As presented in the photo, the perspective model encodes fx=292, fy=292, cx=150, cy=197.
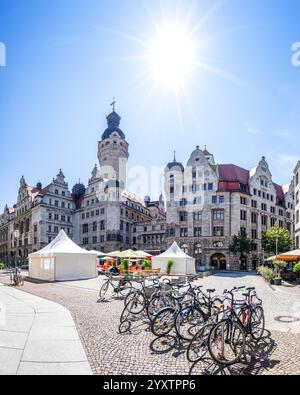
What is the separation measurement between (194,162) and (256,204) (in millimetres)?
14278

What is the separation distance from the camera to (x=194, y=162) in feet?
183

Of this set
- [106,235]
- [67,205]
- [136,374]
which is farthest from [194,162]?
[136,374]

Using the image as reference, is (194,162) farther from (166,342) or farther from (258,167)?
(166,342)

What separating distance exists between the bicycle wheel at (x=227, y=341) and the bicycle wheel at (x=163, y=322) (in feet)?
4.84

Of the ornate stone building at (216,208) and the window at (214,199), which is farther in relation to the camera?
the window at (214,199)

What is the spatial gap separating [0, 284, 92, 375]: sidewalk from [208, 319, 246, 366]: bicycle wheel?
7.90 feet

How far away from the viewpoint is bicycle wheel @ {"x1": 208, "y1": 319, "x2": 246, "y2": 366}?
222 inches

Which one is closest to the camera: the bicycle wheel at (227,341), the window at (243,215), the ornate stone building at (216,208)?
the bicycle wheel at (227,341)

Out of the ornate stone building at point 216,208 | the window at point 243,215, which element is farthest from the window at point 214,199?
the window at point 243,215

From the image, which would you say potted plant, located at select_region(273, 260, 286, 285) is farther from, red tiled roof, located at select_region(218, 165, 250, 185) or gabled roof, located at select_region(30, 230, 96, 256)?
red tiled roof, located at select_region(218, 165, 250, 185)

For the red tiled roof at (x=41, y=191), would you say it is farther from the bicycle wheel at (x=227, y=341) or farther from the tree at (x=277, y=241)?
the bicycle wheel at (x=227, y=341)

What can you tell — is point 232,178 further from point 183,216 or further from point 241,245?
point 241,245

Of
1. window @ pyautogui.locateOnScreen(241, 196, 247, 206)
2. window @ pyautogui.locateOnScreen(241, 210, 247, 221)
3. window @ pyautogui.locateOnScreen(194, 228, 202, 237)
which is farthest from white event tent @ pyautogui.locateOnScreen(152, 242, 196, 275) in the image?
window @ pyautogui.locateOnScreen(241, 196, 247, 206)

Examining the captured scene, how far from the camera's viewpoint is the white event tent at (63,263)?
2420 cm
